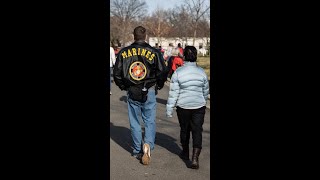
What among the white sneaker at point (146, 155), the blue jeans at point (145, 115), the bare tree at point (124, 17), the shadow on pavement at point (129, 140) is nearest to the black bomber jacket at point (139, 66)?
the blue jeans at point (145, 115)

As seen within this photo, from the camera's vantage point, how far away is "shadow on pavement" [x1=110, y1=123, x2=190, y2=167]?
6.38 metres

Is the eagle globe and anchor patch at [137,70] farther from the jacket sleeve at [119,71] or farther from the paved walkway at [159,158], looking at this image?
the paved walkway at [159,158]

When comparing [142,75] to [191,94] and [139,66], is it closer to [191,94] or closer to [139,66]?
[139,66]

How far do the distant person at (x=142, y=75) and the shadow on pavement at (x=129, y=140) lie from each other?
0.79 meters

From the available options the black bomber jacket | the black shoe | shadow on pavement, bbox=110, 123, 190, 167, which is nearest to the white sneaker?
the black shoe

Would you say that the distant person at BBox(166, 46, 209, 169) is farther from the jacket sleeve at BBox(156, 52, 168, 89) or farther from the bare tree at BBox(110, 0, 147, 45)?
the bare tree at BBox(110, 0, 147, 45)

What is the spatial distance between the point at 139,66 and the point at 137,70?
2.4 inches

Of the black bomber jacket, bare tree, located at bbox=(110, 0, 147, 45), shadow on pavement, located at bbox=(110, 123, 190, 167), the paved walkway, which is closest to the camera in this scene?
the paved walkway

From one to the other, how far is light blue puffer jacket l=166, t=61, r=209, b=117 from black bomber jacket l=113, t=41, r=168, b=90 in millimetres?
206

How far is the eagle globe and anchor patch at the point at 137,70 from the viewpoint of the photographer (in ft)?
17.4

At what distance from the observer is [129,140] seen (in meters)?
6.86

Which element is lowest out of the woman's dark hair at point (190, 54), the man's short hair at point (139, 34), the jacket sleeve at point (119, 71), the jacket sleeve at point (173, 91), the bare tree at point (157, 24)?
the jacket sleeve at point (173, 91)
